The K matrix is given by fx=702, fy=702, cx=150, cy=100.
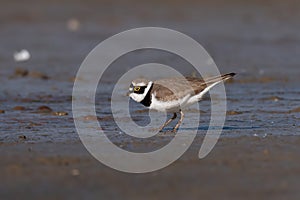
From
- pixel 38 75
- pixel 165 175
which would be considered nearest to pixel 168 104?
pixel 165 175

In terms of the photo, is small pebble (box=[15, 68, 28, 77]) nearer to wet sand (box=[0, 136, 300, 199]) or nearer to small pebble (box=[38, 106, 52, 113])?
small pebble (box=[38, 106, 52, 113])

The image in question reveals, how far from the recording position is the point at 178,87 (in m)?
9.35

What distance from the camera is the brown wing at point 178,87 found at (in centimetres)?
923

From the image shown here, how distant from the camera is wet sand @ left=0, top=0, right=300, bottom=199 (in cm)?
707

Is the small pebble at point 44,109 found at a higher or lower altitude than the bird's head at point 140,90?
higher

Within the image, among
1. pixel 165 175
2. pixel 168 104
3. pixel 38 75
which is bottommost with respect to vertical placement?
pixel 165 175

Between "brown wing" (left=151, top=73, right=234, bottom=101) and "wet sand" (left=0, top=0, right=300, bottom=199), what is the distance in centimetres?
54

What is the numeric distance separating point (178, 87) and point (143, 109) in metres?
2.12

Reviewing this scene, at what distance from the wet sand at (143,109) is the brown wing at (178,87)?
21.4 inches

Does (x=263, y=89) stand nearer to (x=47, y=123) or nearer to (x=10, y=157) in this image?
(x=47, y=123)

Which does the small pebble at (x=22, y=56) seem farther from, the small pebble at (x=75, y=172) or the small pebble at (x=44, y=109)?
the small pebble at (x=75, y=172)

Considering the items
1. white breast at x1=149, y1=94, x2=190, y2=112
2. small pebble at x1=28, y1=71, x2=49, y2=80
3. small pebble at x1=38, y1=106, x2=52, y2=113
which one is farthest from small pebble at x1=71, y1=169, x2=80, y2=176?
small pebble at x1=28, y1=71, x2=49, y2=80

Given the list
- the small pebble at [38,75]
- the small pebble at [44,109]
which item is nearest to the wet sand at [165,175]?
the small pebble at [44,109]

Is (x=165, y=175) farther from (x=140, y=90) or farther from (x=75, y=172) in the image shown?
(x=140, y=90)
